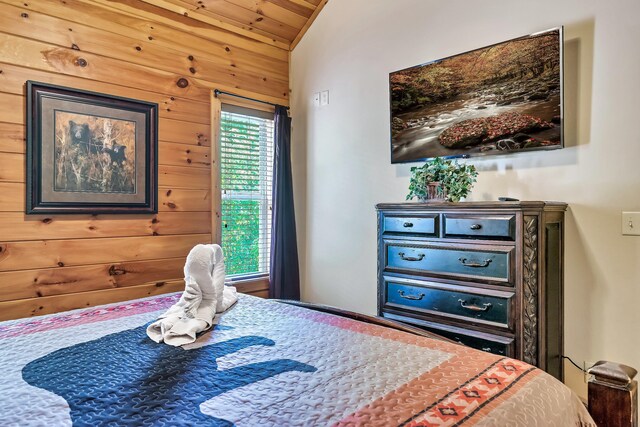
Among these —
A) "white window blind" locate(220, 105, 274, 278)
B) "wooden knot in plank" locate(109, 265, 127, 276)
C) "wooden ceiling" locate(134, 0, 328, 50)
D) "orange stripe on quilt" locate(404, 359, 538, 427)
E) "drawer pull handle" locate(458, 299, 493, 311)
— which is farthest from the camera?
"white window blind" locate(220, 105, 274, 278)

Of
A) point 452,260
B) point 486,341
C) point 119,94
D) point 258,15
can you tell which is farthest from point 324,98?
point 486,341

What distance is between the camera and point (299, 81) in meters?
3.68

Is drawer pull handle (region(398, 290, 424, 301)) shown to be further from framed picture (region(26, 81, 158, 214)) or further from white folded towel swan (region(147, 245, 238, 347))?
framed picture (region(26, 81, 158, 214))

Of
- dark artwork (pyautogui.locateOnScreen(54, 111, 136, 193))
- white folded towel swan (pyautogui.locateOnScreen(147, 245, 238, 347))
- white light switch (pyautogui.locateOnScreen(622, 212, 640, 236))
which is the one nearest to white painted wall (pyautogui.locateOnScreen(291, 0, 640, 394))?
white light switch (pyautogui.locateOnScreen(622, 212, 640, 236))

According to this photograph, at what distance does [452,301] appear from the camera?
2139 millimetres

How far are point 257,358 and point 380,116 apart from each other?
2.27m

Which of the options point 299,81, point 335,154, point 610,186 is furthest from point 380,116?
point 610,186

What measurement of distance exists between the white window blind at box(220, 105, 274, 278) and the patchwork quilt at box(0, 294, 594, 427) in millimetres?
1910

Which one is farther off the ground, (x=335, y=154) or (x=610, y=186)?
(x=335, y=154)

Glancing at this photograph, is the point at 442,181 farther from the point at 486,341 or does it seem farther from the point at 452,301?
the point at 486,341

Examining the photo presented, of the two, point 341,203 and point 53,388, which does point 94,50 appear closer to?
point 341,203

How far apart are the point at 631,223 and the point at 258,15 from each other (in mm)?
2881

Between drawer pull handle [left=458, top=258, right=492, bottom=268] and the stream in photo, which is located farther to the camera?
the stream in photo

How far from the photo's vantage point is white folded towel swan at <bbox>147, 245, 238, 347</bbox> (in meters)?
1.39
